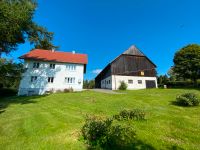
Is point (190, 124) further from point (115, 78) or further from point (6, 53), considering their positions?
point (6, 53)

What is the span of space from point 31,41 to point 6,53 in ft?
16.0

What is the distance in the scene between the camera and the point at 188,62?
35719 millimetres

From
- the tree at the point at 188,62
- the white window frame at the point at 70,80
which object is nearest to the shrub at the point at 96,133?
the white window frame at the point at 70,80

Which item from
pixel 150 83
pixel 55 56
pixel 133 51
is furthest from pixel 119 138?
pixel 133 51

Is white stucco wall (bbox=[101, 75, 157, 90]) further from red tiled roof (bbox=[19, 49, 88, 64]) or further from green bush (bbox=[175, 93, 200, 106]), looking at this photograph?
Result: green bush (bbox=[175, 93, 200, 106])

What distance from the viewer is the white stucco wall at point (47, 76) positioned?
97.7 feet

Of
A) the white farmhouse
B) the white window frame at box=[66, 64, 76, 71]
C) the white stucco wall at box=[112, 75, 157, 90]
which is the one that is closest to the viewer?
the white farmhouse

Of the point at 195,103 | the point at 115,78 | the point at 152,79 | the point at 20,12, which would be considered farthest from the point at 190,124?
the point at 152,79

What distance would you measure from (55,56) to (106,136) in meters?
31.5

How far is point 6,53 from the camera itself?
24.5 meters

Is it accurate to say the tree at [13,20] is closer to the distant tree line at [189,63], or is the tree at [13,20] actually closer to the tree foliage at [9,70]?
the tree foliage at [9,70]

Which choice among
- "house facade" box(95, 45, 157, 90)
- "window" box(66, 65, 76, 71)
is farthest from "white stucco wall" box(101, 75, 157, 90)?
"window" box(66, 65, 76, 71)

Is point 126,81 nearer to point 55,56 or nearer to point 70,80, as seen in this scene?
point 70,80

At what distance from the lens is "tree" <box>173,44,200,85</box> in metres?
34.9
